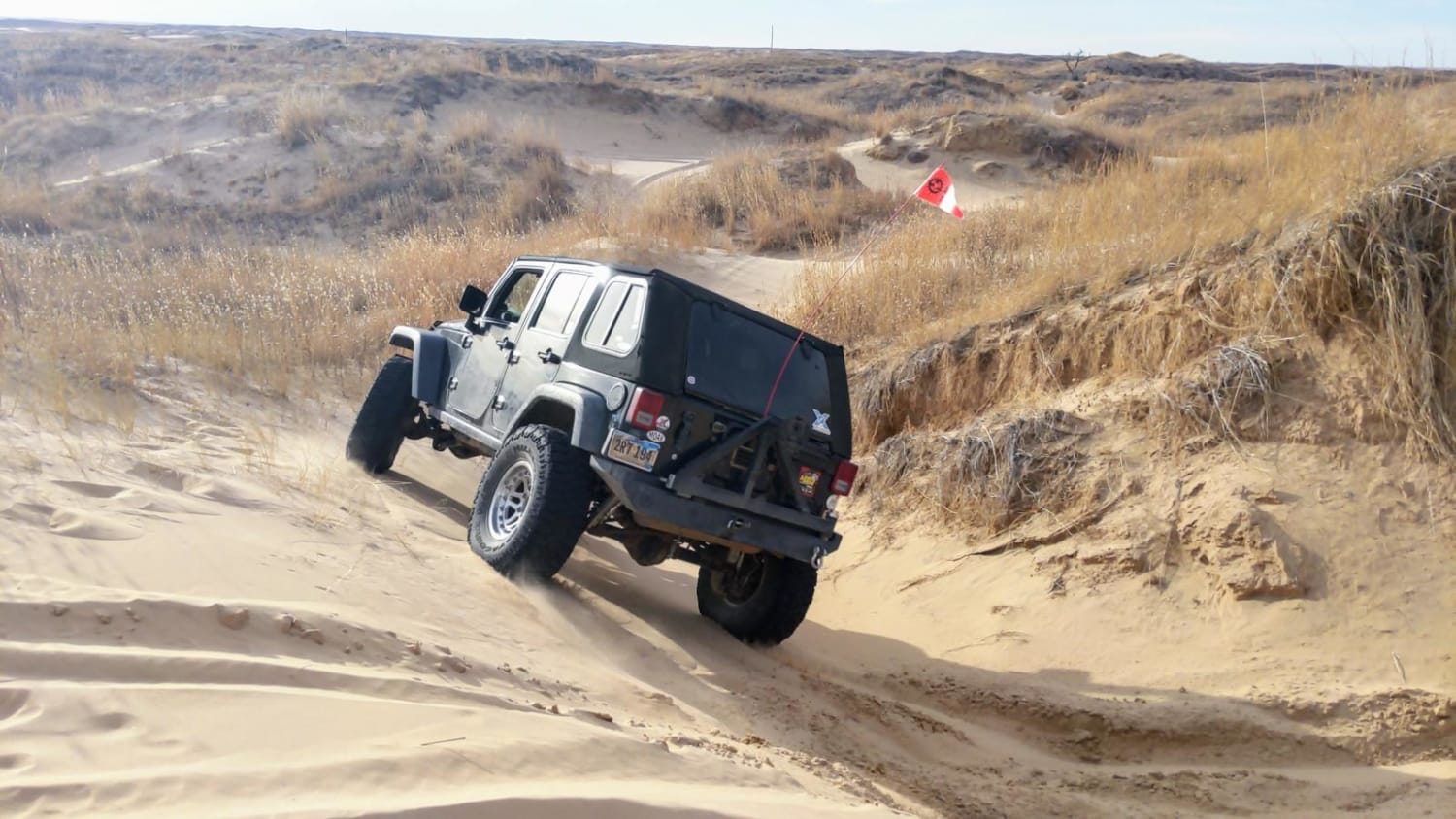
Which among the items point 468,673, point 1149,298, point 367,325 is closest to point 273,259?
point 367,325

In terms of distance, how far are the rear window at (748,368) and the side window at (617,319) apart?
31 cm

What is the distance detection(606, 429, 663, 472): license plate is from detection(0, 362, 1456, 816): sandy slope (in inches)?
33.9

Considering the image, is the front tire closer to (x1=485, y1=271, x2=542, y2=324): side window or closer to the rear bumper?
the rear bumper

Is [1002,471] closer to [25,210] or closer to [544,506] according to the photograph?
[544,506]

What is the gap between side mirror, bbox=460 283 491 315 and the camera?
7777mm

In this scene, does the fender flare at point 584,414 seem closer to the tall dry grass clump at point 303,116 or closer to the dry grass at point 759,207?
the dry grass at point 759,207

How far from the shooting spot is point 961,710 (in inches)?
247

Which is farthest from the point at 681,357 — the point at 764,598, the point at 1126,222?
the point at 1126,222

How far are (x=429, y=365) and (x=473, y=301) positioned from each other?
25.8 inches

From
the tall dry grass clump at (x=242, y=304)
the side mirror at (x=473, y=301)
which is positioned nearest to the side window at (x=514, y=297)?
the side mirror at (x=473, y=301)

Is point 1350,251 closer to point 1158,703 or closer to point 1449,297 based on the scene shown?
point 1449,297

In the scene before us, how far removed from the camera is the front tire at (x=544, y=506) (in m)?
5.86

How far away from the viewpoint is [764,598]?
6625 mm

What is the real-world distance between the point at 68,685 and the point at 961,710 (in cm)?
447
